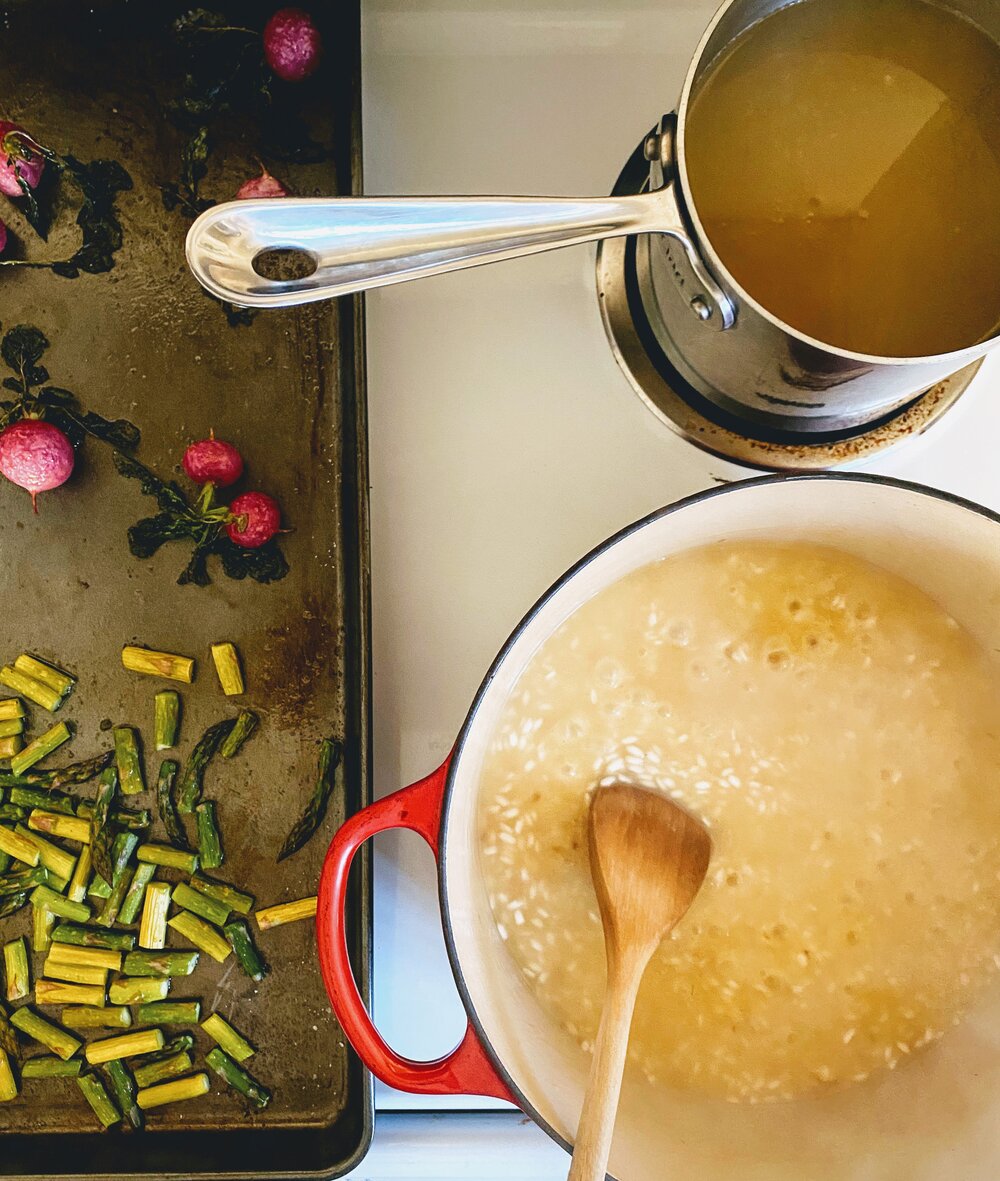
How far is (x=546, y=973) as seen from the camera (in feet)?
1.97

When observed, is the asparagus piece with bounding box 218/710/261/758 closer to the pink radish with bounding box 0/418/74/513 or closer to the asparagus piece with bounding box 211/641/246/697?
the asparagus piece with bounding box 211/641/246/697

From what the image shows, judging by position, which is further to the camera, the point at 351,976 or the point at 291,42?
the point at 291,42

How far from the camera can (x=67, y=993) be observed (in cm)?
65

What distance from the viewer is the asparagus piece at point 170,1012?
25.4 inches

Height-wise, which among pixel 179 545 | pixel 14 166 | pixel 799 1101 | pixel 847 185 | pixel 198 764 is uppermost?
pixel 14 166

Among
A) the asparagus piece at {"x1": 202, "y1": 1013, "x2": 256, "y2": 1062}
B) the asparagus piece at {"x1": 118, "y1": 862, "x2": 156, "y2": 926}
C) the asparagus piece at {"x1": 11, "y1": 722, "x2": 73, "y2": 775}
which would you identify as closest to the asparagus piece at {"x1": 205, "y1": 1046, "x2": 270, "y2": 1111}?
the asparagus piece at {"x1": 202, "y1": 1013, "x2": 256, "y2": 1062}

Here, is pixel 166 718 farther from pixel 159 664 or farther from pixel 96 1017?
pixel 96 1017

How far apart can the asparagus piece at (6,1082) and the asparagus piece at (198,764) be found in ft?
0.67

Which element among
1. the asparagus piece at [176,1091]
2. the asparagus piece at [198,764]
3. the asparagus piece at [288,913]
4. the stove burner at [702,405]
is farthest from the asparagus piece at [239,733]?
the stove burner at [702,405]

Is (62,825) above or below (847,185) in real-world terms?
below

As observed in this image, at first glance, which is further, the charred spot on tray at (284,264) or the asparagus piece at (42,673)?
the asparagus piece at (42,673)

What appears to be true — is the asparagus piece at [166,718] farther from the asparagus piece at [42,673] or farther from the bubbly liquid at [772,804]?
the bubbly liquid at [772,804]

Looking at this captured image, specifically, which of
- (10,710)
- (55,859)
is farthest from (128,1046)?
(10,710)

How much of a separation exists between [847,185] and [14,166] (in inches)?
20.5
